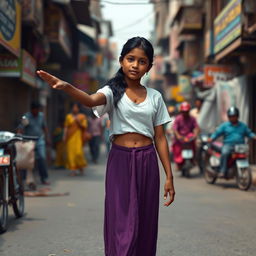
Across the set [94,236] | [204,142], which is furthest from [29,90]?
[94,236]

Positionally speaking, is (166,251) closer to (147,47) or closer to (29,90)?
(147,47)

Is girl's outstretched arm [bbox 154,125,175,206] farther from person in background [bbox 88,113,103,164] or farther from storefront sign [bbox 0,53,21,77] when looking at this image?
person in background [bbox 88,113,103,164]

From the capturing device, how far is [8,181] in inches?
254

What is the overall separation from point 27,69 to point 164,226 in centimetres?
761

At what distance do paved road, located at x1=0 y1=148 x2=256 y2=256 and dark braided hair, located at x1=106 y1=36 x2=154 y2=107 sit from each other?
1.87 m

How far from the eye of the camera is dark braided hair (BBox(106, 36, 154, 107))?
11.6 ft

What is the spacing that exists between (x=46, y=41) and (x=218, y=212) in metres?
10.2

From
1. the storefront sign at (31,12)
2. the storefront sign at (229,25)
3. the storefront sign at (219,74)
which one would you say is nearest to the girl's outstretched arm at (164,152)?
the storefront sign at (31,12)

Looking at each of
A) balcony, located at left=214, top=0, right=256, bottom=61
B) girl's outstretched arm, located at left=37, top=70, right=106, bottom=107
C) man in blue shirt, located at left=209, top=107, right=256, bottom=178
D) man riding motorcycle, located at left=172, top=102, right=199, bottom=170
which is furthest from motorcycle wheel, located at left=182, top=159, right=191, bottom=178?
girl's outstretched arm, located at left=37, top=70, right=106, bottom=107

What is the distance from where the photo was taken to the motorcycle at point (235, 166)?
32.4 feet

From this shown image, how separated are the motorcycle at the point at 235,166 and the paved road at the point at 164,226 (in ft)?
0.79

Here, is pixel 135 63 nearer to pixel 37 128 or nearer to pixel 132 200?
pixel 132 200

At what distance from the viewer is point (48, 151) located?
1580cm

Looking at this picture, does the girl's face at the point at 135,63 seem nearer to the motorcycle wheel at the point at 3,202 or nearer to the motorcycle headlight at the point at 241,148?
the motorcycle wheel at the point at 3,202
